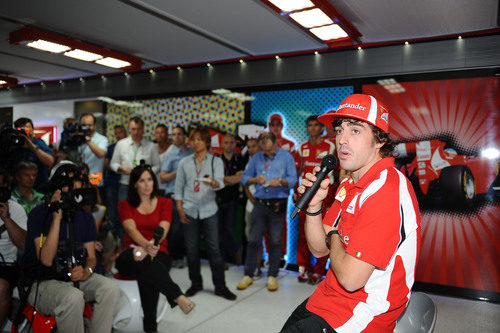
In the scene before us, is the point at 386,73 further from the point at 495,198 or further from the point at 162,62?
the point at 162,62

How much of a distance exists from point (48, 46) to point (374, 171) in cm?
446

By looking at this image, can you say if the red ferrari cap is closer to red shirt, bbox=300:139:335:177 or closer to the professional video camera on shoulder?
the professional video camera on shoulder

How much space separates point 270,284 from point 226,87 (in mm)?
2853

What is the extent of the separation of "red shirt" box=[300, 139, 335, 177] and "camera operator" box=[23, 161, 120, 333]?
286 centimetres

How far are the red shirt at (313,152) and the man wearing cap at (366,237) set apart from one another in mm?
3160

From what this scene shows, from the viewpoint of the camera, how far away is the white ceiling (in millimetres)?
3506

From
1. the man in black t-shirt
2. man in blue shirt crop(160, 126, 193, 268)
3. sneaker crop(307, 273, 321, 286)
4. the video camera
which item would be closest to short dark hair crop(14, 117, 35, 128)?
the video camera

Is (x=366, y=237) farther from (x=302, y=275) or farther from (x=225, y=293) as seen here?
(x=302, y=275)

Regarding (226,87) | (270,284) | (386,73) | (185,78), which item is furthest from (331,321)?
(185,78)

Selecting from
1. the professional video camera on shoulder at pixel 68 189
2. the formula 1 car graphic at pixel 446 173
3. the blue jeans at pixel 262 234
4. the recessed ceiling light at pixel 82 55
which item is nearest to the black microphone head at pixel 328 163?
the professional video camera on shoulder at pixel 68 189

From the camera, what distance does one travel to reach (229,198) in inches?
203

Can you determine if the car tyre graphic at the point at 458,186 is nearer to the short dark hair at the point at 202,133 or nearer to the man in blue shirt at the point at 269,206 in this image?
the man in blue shirt at the point at 269,206

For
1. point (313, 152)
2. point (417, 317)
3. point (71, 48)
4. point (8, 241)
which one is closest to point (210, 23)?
point (71, 48)

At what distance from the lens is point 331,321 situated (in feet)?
4.63
